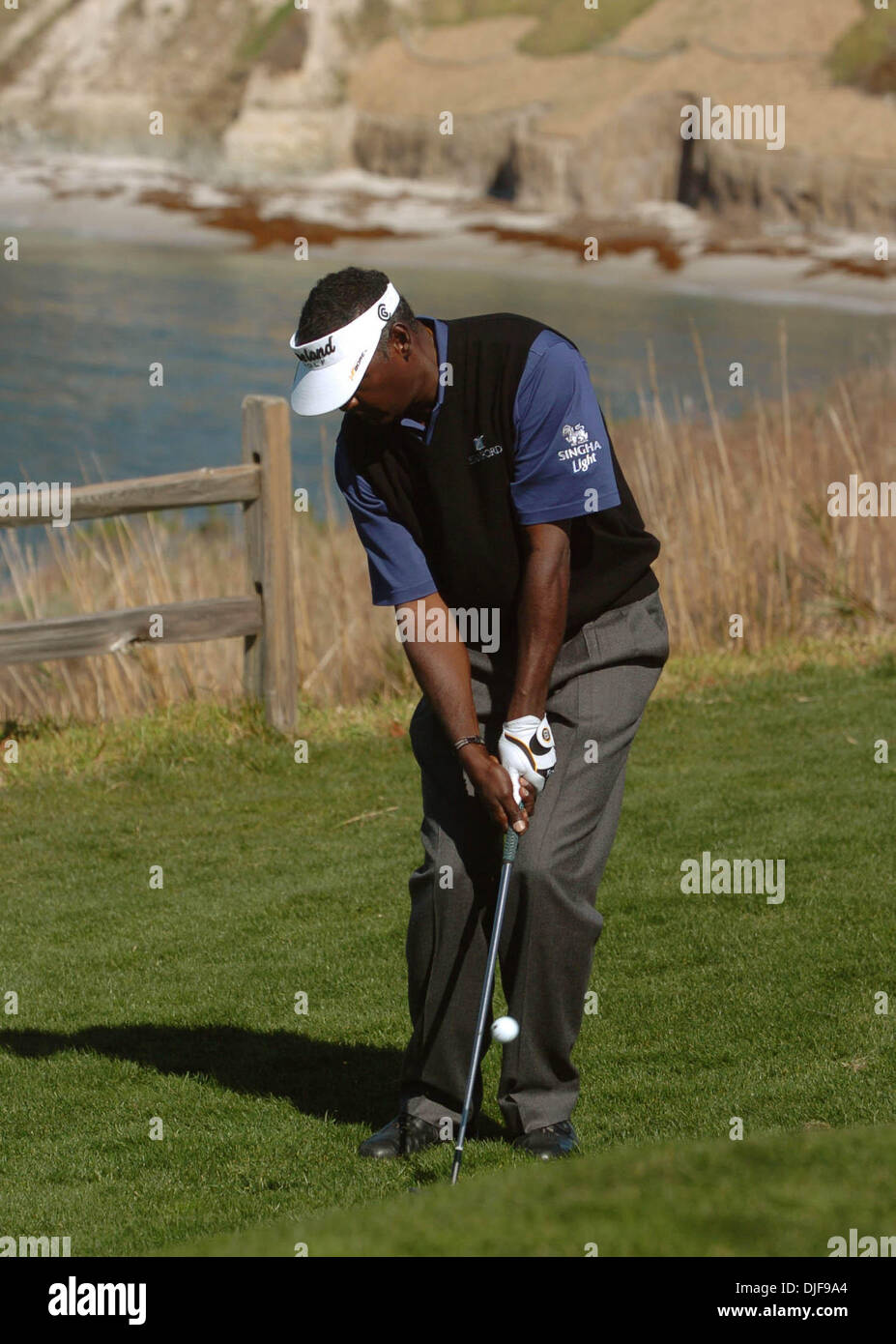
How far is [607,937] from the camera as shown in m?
5.98

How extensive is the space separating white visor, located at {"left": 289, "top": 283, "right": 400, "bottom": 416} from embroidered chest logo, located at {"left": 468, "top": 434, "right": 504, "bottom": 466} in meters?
0.30

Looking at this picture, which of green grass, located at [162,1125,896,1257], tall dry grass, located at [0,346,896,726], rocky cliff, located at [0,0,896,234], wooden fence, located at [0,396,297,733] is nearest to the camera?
green grass, located at [162,1125,896,1257]

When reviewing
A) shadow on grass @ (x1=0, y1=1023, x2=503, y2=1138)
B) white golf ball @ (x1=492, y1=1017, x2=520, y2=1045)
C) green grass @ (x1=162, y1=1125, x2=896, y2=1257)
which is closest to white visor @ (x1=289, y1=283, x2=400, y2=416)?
white golf ball @ (x1=492, y1=1017, x2=520, y2=1045)

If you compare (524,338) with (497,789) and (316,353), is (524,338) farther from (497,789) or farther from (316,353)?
(497,789)

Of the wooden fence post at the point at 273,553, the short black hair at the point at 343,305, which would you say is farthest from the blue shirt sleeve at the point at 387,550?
the wooden fence post at the point at 273,553

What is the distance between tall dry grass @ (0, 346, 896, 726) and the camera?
967cm

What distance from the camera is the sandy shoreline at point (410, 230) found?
41.0 m

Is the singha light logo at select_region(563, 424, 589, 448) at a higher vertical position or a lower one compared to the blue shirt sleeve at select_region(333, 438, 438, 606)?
higher

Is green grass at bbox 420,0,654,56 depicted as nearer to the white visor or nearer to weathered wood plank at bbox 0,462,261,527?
weathered wood plank at bbox 0,462,261,527

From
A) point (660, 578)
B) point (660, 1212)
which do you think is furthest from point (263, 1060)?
point (660, 578)
